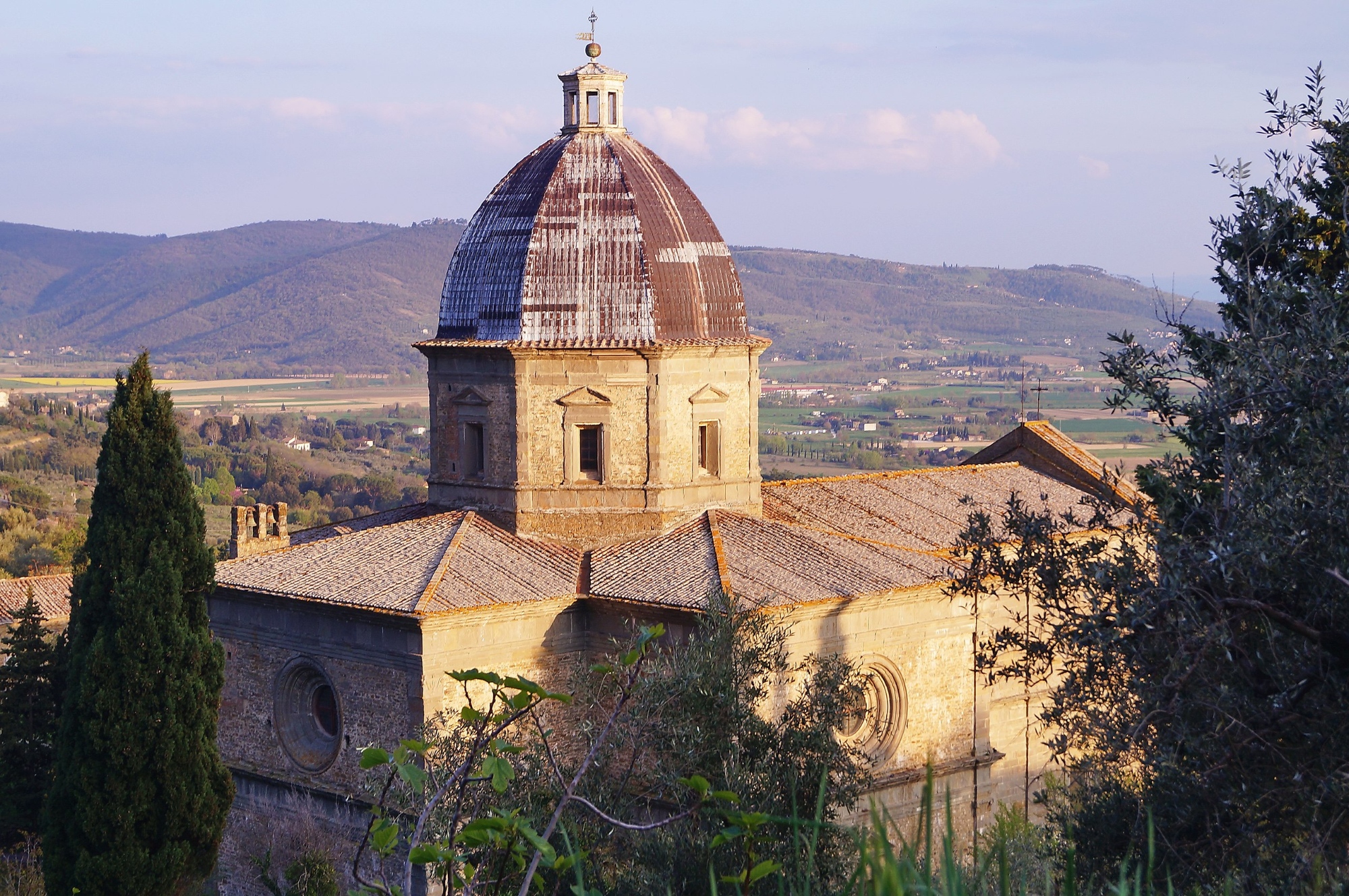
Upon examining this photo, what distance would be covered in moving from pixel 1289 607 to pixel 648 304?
11.5m

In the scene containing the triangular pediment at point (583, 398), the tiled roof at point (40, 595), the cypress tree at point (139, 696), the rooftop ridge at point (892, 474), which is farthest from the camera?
the tiled roof at point (40, 595)

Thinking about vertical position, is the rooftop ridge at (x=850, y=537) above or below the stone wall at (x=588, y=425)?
below

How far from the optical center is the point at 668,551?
20.3 m

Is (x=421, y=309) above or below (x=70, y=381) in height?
above

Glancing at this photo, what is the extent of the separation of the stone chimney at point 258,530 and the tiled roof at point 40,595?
45.3 ft

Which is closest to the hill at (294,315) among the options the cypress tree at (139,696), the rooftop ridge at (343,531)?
the rooftop ridge at (343,531)

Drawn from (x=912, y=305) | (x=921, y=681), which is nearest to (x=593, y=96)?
(x=921, y=681)

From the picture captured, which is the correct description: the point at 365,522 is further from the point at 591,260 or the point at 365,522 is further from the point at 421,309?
the point at 421,309

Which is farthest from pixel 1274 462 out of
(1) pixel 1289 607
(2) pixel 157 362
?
(2) pixel 157 362

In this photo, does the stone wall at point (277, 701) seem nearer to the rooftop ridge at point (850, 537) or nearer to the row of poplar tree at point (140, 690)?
the row of poplar tree at point (140, 690)

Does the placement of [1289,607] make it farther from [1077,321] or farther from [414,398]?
[1077,321]

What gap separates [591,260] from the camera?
21391 millimetres

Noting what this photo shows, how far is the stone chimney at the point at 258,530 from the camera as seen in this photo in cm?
2189

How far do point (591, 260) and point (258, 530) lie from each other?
6126mm
